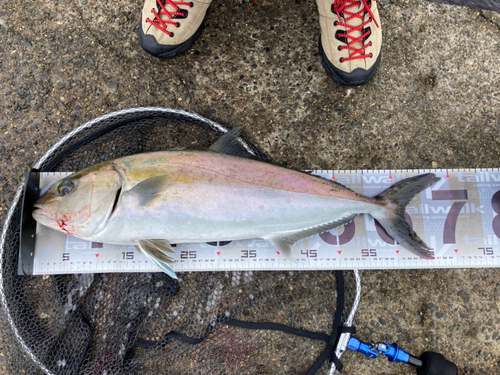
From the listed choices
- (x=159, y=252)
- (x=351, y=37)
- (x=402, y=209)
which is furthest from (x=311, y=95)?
(x=159, y=252)

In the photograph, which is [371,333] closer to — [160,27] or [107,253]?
[107,253]

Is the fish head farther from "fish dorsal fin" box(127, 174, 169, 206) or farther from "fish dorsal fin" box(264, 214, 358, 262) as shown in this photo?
"fish dorsal fin" box(264, 214, 358, 262)

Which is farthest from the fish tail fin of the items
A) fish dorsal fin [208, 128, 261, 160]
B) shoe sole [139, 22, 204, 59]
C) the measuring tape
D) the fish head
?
shoe sole [139, 22, 204, 59]

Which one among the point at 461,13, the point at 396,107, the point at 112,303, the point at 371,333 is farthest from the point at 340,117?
the point at 112,303

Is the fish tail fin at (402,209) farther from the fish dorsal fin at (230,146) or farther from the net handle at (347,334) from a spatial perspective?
the fish dorsal fin at (230,146)

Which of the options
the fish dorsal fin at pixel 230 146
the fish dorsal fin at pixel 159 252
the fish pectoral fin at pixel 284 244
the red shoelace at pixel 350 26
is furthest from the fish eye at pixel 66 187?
the red shoelace at pixel 350 26

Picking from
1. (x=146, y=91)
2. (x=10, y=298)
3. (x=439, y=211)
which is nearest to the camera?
(x=10, y=298)
